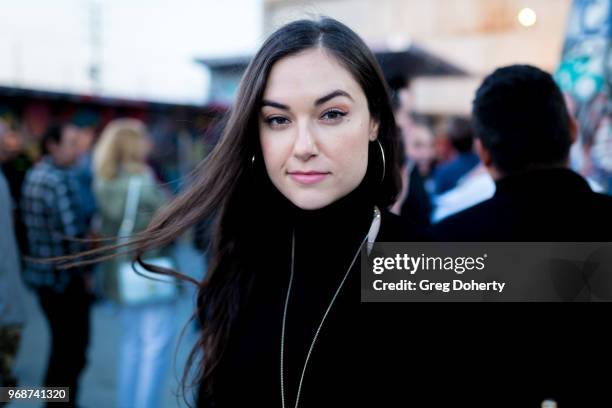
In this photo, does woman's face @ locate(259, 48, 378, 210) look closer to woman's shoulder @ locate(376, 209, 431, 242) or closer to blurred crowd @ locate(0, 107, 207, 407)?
woman's shoulder @ locate(376, 209, 431, 242)

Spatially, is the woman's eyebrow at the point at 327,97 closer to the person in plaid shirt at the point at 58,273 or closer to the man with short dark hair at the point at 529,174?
the man with short dark hair at the point at 529,174

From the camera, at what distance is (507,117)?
A: 5.44 feet

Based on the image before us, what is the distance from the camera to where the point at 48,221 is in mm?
3371

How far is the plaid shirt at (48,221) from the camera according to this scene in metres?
3.36

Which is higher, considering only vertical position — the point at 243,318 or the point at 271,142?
the point at 271,142

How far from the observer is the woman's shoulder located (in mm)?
1361

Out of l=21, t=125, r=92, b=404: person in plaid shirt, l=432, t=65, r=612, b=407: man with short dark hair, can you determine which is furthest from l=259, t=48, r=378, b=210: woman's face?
l=21, t=125, r=92, b=404: person in plaid shirt

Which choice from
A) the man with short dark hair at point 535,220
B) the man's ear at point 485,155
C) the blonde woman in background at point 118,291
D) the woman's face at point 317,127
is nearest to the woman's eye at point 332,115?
the woman's face at point 317,127

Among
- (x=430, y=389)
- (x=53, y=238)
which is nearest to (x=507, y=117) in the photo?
(x=430, y=389)

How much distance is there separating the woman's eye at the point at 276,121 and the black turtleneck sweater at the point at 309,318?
0.25 meters

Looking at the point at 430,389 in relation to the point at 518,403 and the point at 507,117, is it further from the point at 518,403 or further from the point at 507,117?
the point at 507,117

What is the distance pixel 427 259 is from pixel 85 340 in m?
2.93

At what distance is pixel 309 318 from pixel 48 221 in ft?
8.58

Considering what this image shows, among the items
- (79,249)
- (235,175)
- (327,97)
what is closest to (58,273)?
(79,249)
